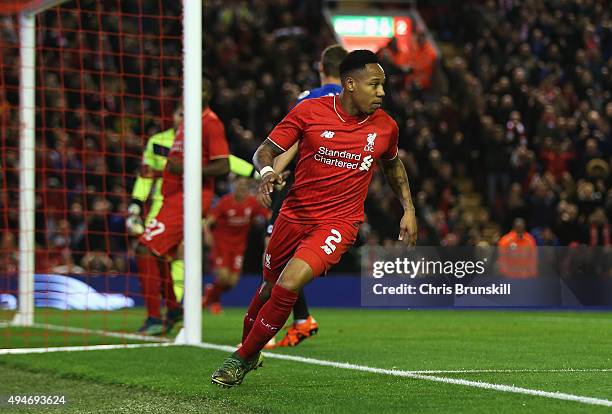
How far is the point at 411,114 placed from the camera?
2266 cm

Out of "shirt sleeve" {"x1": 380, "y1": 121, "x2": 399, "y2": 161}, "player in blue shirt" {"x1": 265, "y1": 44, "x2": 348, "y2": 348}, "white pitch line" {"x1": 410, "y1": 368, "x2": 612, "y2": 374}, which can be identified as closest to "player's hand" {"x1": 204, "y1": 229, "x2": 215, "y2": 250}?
"player in blue shirt" {"x1": 265, "y1": 44, "x2": 348, "y2": 348}

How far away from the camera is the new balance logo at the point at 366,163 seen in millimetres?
7266

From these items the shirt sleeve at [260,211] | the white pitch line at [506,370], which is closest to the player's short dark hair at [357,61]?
the white pitch line at [506,370]

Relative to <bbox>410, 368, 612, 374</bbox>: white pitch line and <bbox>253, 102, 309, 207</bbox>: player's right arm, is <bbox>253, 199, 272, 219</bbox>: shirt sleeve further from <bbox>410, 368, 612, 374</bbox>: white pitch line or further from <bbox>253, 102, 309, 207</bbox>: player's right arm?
<bbox>253, 102, 309, 207</bbox>: player's right arm

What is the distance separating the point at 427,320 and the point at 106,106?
29.7 ft

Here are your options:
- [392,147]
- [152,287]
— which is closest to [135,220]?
[152,287]

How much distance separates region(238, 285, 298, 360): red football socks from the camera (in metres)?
6.93

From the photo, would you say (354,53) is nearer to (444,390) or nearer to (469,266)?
(444,390)

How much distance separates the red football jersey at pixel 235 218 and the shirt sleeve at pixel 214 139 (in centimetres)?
741

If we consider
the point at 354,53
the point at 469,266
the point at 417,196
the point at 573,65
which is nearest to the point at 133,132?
the point at 417,196

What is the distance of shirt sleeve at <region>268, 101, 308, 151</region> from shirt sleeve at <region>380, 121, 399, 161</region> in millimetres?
562

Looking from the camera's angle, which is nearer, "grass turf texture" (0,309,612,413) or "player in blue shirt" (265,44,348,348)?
"grass turf texture" (0,309,612,413)

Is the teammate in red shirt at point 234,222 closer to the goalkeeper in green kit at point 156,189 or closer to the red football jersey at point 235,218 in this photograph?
the red football jersey at point 235,218

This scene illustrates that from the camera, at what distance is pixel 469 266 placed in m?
13.9
